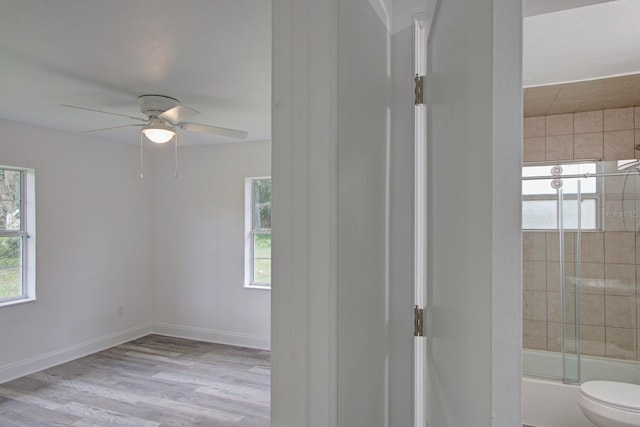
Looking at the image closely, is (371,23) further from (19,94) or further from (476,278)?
(19,94)

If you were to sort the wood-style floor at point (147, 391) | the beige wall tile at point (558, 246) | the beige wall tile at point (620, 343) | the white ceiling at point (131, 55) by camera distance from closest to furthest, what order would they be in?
the white ceiling at point (131, 55) → the wood-style floor at point (147, 391) → the beige wall tile at point (620, 343) → the beige wall tile at point (558, 246)

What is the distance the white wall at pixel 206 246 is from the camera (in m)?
4.68

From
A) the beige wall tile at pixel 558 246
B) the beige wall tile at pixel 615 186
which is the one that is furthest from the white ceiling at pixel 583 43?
the beige wall tile at pixel 558 246

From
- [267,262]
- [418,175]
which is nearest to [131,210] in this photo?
[267,262]

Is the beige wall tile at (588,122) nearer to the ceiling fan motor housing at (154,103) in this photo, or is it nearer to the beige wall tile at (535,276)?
the beige wall tile at (535,276)

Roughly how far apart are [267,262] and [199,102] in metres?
2.24

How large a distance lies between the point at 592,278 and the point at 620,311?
0.32 metres

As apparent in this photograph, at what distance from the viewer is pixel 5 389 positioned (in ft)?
11.3

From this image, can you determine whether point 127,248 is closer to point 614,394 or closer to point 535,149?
point 535,149

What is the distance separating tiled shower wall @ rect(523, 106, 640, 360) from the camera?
3.07 m

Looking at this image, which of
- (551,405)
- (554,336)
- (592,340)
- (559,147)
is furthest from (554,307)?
(559,147)

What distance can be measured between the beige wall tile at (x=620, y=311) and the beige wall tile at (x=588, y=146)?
1.21m

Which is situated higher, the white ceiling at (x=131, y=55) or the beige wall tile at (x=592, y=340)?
the white ceiling at (x=131, y=55)

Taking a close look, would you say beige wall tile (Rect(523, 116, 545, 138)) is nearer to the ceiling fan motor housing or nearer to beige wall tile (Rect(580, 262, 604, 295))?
beige wall tile (Rect(580, 262, 604, 295))
